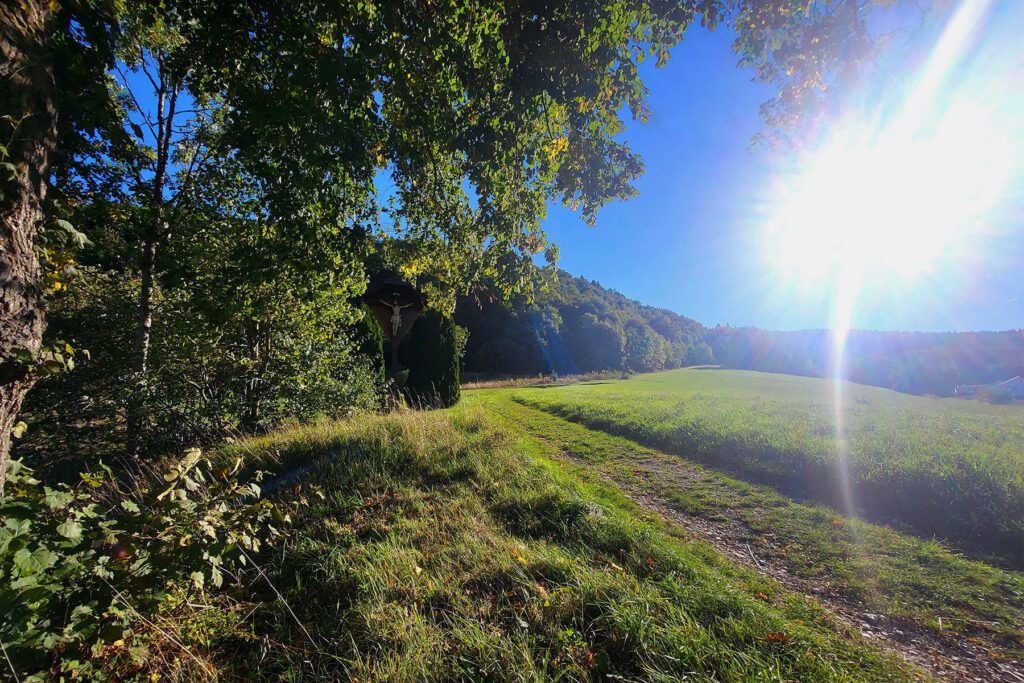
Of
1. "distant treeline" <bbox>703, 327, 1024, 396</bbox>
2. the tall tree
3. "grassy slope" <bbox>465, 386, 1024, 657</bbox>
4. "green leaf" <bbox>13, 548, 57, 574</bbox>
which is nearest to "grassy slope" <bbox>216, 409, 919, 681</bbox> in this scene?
"grassy slope" <bbox>465, 386, 1024, 657</bbox>

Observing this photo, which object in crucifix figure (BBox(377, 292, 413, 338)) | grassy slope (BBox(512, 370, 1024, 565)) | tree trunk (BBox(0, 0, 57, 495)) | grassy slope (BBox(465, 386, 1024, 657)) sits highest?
crucifix figure (BBox(377, 292, 413, 338))

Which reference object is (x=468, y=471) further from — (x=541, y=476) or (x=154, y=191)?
(x=154, y=191)

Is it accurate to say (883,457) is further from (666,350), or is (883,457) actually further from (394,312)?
(666,350)

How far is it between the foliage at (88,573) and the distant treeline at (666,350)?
22235 millimetres

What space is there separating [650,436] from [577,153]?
22.6ft

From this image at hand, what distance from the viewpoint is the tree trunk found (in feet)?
5.25

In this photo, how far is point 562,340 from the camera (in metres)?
52.9

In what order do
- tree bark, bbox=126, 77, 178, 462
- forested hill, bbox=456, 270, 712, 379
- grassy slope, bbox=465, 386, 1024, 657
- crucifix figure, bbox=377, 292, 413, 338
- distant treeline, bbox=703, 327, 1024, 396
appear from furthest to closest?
forested hill, bbox=456, 270, 712, 379 → distant treeline, bbox=703, 327, 1024, 396 → crucifix figure, bbox=377, 292, 413, 338 → tree bark, bbox=126, 77, 178, 462 → grassy slope, bbox=465, 386, 1024, 657

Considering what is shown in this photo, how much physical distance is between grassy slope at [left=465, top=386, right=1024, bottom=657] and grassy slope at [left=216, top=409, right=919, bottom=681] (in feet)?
2.58

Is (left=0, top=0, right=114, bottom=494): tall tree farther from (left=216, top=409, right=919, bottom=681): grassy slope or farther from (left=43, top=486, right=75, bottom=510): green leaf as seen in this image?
(left=216, top=409, right=919, bottom=681): grassy slope

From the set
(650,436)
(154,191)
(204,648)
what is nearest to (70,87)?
(204,648)

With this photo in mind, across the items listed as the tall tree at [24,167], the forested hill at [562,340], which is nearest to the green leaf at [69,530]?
the tall tree at [24,167]

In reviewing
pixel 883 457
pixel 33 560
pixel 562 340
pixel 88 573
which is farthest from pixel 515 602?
pixel 562 340

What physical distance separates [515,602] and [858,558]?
388 centimetres
